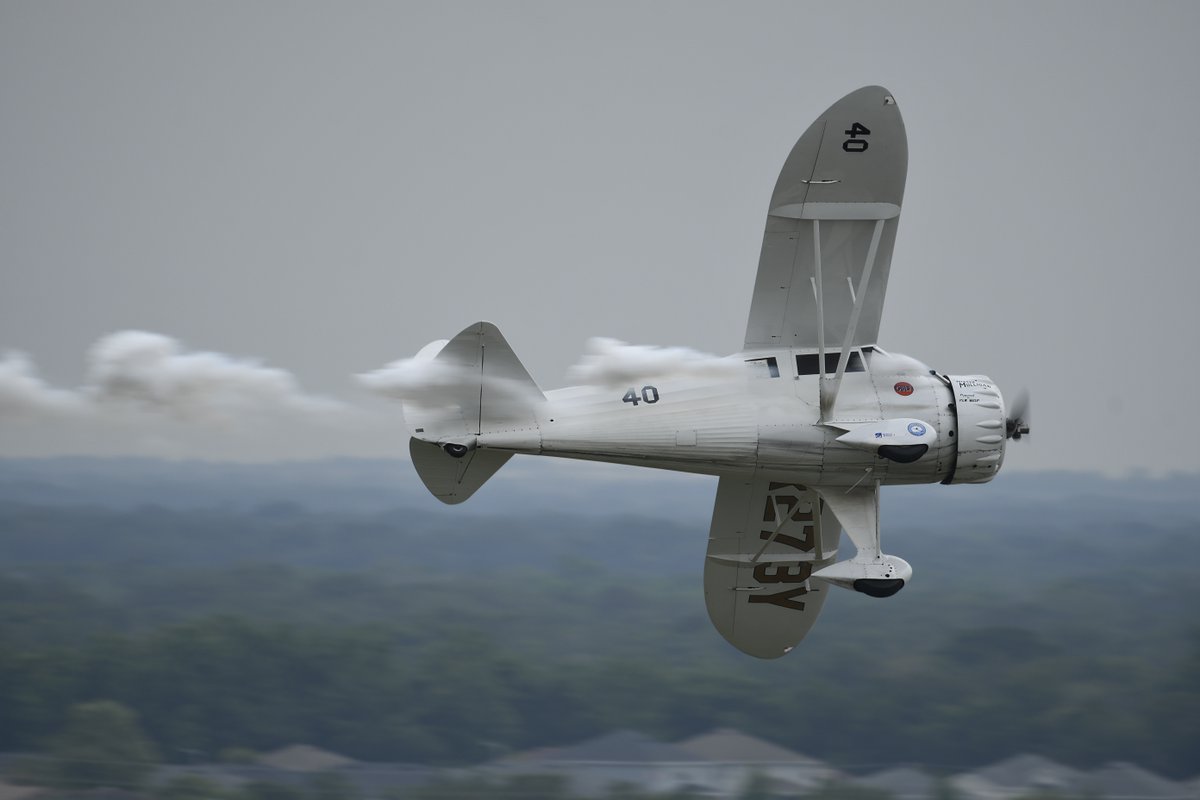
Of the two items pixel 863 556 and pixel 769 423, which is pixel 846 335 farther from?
pixel 863 556

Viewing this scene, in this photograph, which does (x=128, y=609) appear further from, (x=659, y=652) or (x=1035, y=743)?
(x=1035, y=743)

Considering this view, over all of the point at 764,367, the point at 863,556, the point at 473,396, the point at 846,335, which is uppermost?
the point at 846,335

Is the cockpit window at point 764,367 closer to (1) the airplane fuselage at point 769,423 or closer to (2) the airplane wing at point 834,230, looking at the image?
(1) the airplane fuselage at point 769,423

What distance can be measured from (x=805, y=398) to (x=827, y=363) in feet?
1.79

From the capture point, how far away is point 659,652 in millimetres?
26969

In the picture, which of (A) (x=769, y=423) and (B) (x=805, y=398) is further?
(B) (x=805, y=398)

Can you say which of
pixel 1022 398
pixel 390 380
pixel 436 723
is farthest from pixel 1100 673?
pixel 390 380

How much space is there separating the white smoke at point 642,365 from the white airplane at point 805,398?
1.4 inches

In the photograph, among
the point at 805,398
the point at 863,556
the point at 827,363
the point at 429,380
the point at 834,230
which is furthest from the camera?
the point at 827,363

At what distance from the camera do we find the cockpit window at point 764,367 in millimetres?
14086

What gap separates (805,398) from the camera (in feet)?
45.9

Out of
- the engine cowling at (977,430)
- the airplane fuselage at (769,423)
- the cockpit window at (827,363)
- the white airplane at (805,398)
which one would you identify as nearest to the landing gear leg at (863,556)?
the white airplane at (805,398)

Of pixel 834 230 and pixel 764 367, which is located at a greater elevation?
pixel 834 230

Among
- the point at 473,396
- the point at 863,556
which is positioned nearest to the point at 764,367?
the point at 863,556
